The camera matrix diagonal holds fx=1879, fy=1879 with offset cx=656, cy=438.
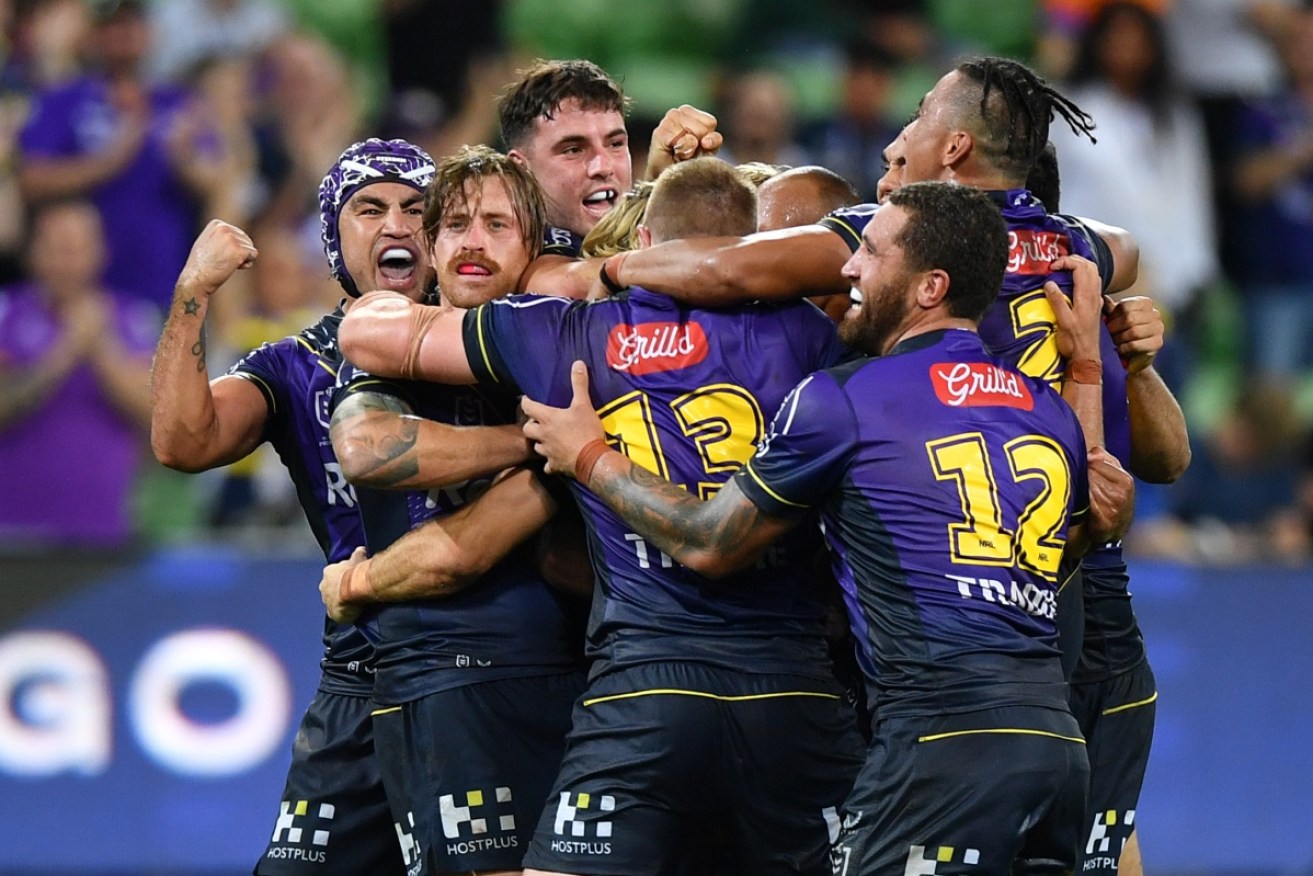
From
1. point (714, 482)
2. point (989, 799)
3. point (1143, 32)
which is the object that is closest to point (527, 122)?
point (714, 482)

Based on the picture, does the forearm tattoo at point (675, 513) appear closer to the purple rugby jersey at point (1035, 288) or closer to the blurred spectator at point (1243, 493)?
the purple rugby jersey at point (1035, 288)

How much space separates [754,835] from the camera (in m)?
5.07

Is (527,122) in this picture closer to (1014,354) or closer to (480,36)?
(1014,354)

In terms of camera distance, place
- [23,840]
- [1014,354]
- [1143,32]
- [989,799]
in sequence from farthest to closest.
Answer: [1143,32] → [23,840] → [1014,354] → [989,799]

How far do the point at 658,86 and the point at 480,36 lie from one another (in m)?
1.18

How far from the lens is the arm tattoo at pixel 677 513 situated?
16.0 feet

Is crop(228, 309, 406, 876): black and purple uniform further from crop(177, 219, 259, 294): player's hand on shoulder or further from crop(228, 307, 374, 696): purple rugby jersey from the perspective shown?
crop(177, 219, 259, 294): player's hand on shoulder

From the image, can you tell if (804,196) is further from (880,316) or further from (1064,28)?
(1064,28)

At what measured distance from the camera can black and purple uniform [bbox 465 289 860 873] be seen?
4980 millimetres

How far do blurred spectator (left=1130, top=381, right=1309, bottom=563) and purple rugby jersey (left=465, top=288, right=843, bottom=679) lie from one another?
5.85 meters

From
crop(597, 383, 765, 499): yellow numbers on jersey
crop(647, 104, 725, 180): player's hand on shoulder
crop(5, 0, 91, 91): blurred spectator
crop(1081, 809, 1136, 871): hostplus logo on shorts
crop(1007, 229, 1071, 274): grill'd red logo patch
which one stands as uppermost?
crop(5, 0, 91, 91): blurred spectator

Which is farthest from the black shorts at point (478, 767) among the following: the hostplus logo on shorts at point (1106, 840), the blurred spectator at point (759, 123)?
the blurred spectator at point (759, 123)

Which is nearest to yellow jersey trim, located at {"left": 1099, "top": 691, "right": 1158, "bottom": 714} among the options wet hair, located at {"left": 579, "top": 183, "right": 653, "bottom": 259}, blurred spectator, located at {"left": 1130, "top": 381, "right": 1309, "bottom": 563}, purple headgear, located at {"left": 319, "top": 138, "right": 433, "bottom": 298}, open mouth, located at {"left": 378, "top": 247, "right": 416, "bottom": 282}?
wet hair, located at {"left": 579, "top": 183, "right": 653, "bottom": 259}

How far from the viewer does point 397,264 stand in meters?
6.11
